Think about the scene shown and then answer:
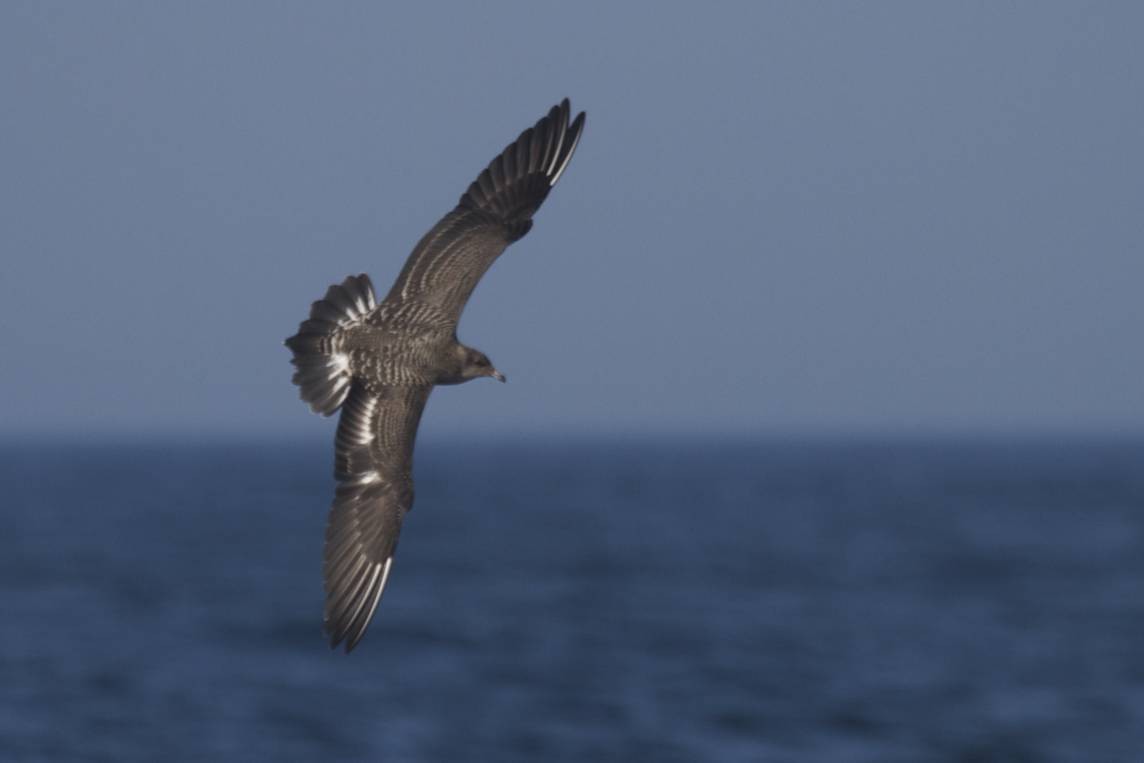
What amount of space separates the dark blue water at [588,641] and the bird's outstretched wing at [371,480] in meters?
17.3

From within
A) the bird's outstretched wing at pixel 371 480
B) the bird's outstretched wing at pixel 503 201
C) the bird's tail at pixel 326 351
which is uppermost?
the bird's outstretched wing at pixel 503 201

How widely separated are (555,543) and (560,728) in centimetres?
4210

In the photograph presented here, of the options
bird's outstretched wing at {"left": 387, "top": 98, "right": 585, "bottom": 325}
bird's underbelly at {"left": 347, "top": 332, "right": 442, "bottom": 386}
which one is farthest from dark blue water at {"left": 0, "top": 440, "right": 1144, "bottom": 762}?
bird's underbelly at {"left": 347, "top": 332, "right": 442, "bottom": 386}

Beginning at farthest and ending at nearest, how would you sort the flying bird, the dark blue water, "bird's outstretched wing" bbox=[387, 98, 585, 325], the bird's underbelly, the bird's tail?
the dark blue water → "bird's outstretched wing" bbox=[387, 98, 585, 325] → the bird's underbelly → the bird's tail → the flying bird

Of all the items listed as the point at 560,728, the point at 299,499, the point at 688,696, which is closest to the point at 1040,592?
the point at 688,696

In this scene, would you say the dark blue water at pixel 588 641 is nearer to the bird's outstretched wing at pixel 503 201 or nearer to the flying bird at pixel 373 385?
the bird's outstretched wing at pixel 503 201

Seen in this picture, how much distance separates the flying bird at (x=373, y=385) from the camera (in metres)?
11.0

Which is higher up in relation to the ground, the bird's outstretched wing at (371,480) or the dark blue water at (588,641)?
the dark blue water at (588,641)

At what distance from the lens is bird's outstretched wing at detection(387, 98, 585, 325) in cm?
1218

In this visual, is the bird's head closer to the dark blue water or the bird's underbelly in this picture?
the bird's underbelly

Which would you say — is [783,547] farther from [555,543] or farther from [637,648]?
[637,648]

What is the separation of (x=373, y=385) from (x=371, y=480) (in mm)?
632

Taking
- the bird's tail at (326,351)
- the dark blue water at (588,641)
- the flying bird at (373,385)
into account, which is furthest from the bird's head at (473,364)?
the dark blue water at (588,641)

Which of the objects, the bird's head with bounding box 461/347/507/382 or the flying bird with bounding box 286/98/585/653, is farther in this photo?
the bird's head with bounding box 461/347/507/382
